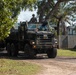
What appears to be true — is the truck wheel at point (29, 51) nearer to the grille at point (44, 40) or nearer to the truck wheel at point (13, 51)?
the grille at point (44, 40)

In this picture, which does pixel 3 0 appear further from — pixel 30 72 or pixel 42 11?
pixel 42 11

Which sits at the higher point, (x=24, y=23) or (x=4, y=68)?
(x=24, y=23)

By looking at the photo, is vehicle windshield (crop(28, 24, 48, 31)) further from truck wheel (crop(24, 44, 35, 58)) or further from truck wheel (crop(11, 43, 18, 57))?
truck wheel (crop(11, 43, 18, 57))

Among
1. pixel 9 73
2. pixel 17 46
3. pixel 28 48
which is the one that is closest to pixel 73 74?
pixel 9 73

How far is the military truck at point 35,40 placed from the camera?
24688 millimetres

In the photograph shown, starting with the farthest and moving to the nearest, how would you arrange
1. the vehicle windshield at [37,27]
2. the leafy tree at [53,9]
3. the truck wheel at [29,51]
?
the leafy tree at [53,9] < the vehicle windshield at [37,27] < the truck wheel at [29,51]

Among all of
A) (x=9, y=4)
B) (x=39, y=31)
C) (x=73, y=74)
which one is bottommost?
(x=73, y=74)

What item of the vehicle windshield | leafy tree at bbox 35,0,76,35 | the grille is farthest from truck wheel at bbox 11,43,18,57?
leafy tree at bbox 35,0,76,35

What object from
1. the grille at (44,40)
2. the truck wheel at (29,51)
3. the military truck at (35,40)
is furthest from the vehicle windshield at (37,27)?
the truck wheel at (29,51)

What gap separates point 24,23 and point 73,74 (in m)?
10.4

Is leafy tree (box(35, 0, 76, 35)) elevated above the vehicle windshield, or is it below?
above

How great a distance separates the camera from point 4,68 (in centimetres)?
1677

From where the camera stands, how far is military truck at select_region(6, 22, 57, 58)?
24688mm

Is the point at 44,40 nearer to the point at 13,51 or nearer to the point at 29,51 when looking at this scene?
the point at 29,51
